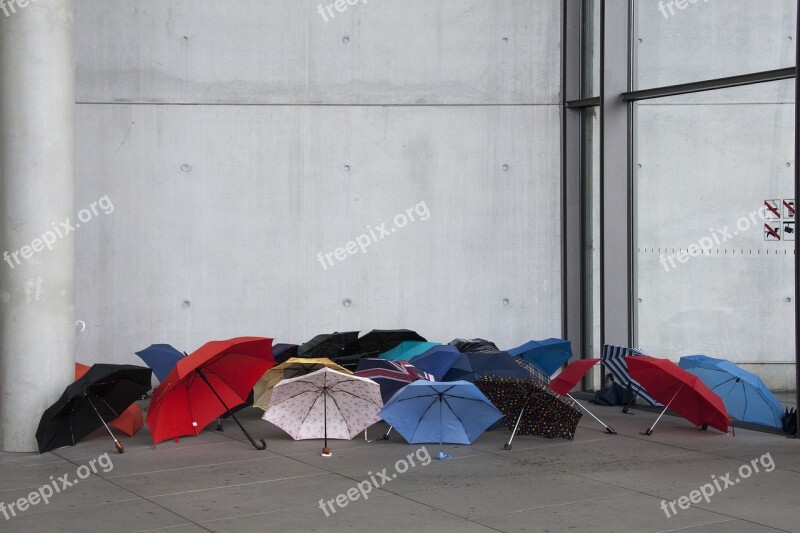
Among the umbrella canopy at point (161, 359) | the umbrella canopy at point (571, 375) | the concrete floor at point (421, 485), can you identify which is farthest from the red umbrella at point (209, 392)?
the umbrella canopy at point (571, 375)

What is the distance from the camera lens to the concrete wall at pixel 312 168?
39.7 ft

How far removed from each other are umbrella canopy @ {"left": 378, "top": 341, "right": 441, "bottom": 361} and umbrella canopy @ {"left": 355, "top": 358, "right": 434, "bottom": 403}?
0.89 m

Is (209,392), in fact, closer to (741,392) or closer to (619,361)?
(619,361)

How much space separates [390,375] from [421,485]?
6.54 ft

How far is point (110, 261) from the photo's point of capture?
12078 millimetres

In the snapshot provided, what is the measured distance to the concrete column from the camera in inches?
336

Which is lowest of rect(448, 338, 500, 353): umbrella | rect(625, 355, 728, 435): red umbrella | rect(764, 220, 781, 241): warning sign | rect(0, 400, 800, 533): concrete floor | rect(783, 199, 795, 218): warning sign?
rect(0, 400, 800, 533): concrete floor

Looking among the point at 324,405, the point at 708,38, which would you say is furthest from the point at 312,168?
the point at 708,38

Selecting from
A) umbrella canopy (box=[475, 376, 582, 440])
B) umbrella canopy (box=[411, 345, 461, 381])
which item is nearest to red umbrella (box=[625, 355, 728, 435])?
umbrella canopy (box=[475, 376, 582, 440])

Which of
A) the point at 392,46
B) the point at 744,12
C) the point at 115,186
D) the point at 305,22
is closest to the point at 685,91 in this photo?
the point at 744,12

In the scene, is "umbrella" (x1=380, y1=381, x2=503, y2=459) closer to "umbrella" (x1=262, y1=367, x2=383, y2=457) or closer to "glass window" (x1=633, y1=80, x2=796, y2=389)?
"umbrella" (x1=262, y1=367, x2=383, y2=457)

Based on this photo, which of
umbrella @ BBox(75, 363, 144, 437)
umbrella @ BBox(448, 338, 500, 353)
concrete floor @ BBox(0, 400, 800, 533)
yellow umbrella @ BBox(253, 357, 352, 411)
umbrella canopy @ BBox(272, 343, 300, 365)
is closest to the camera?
concrete floor @ BBox(0, 400, 800, 533)

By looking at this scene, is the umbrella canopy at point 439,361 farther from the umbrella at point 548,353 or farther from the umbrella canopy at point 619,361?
the umbrella canopy at point 619,361

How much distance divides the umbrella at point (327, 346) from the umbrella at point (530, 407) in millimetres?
2184
